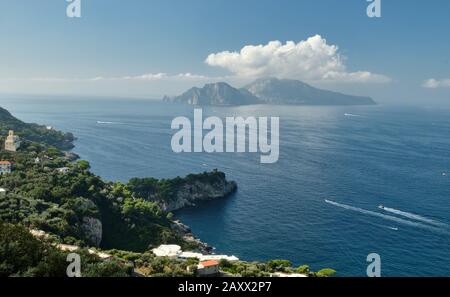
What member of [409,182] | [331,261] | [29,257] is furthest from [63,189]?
[409,182]

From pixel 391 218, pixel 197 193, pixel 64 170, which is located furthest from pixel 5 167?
pixel 391 218

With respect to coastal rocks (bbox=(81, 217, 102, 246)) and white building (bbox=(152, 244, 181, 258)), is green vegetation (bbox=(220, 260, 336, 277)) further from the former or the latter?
coastal rocks (bbox=(81, 217, 102, 246))

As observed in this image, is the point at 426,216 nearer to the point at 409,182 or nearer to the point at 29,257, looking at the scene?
the point at 409,182

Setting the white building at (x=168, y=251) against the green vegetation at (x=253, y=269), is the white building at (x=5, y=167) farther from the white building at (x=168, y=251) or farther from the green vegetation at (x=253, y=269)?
the green vegetation at (x=253, y=269)

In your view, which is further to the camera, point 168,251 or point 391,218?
point 391,218

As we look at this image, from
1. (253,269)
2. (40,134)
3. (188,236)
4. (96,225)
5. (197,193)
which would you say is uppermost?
(40,134)

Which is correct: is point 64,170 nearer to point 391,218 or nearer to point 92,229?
point 92,229
